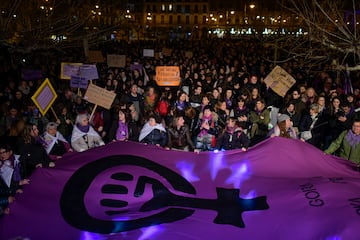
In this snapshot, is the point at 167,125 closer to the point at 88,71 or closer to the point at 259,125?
the point at 259,125

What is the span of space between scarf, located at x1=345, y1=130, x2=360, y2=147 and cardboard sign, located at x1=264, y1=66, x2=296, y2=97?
4.50 m

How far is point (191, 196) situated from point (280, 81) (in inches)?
271

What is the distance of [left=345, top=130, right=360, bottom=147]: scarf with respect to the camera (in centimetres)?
719

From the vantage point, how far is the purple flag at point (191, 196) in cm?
479

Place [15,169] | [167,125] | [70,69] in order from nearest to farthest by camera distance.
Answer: [15,169], [167,125], [70,69]

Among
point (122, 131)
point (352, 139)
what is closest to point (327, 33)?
point (352, 139)

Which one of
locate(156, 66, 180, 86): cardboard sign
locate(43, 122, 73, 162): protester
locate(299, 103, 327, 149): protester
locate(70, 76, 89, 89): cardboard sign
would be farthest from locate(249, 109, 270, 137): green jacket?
locate(70, 76, 89, 89): cardboard sign

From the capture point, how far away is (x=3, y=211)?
206 inches

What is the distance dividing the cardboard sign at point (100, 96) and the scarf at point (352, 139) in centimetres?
501

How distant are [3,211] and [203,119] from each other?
4801 millimetres

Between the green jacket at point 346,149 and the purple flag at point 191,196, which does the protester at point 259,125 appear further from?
the purple flag at point 191,196

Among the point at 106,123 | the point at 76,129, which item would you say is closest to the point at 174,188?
the point at 76,129

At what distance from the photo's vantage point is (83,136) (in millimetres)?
8375

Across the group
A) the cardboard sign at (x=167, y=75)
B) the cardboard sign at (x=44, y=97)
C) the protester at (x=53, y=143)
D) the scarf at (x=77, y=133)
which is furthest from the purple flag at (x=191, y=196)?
the cardboard sign at (x=167, y=75)
